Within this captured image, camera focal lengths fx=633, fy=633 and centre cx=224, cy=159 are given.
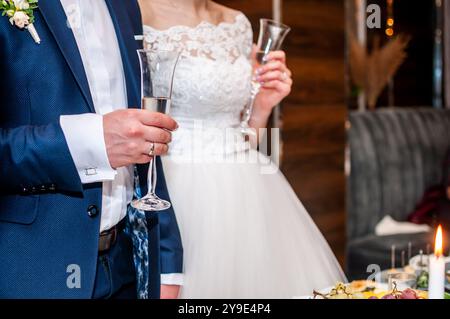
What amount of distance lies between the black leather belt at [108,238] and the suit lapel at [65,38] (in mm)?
279

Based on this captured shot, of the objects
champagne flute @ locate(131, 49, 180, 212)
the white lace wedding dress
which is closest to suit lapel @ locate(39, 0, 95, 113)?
champagne flute @ locate(131, 49, 180, 212)

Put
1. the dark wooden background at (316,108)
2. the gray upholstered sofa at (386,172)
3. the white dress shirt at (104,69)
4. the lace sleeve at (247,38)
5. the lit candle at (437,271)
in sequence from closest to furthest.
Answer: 1. the lit candle at (437,271)
2. the white dress shirt at (104,69)
3. the lace sleeve at (247,38)
4. the dark wooden background at (316,108)
5. the gray upholstered sofa at (386,172)

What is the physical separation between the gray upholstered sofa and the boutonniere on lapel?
214cm

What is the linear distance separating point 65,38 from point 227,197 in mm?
654

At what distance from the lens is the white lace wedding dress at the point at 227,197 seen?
161 centimetres

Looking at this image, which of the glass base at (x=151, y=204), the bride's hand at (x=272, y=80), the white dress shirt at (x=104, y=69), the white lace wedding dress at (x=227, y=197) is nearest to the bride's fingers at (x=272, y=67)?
the bride's hand at (x=272, y=80)

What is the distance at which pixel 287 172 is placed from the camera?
1.94 m

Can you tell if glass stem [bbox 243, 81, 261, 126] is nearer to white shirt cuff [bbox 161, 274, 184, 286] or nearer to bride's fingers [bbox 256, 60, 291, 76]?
bride's fingers [bbox 256, 60, 291, 76]

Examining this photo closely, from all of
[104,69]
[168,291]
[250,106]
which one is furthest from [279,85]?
[168,291]

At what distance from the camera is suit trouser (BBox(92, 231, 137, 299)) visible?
1.34m

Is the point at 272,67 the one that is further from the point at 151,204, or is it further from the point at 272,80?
the point at 151,204

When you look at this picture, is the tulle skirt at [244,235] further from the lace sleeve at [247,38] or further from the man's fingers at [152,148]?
the man's fingers at [152,148]
